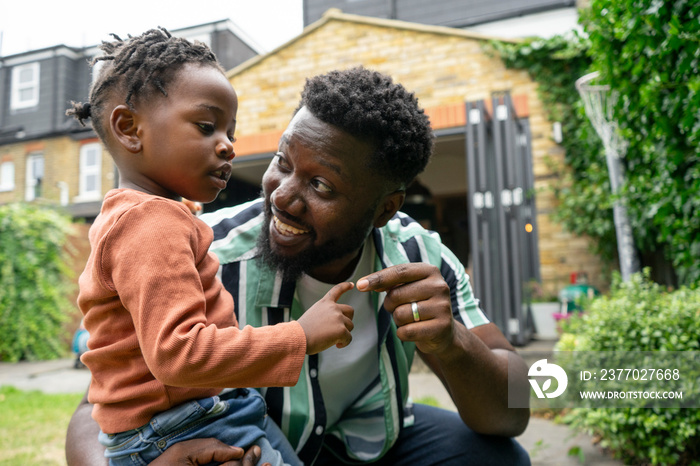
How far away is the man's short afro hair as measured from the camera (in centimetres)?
181

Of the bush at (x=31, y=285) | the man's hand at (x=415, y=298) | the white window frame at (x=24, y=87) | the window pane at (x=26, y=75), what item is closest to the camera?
the man's hand at (x=415, y=298)

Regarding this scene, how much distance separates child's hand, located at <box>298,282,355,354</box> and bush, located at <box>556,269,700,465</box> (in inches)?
93.9

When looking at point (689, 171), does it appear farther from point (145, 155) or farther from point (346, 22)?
point (346, 22)

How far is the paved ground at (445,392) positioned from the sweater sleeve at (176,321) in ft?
8.94

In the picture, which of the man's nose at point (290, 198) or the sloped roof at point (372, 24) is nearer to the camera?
the man's nose at point (290, 198)

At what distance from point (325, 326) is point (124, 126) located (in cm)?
76

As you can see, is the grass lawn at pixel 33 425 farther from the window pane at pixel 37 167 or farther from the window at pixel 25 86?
the window at pixel 25 86

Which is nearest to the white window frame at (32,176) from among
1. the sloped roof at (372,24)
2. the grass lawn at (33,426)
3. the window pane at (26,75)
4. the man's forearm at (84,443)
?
the window pane at (26,75)

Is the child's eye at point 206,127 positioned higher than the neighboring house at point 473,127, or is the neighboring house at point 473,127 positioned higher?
the neighboring house at point 473,127

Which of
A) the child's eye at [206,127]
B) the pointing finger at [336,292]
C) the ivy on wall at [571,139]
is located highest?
the ivy on wall at [571,139]

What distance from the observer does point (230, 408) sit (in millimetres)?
1385

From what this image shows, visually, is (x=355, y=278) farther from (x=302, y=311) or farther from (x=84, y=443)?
(x=84, y=443)

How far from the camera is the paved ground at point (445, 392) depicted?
340 cm

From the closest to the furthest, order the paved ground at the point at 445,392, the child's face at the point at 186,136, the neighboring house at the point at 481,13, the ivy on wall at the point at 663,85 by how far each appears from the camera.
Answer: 1. the child's face at the point at 186,136
2. the ivy on wall at the point at 663,85
3. the paved ground at the point at 445,392
4. the neighboring house at the point at 481,13
